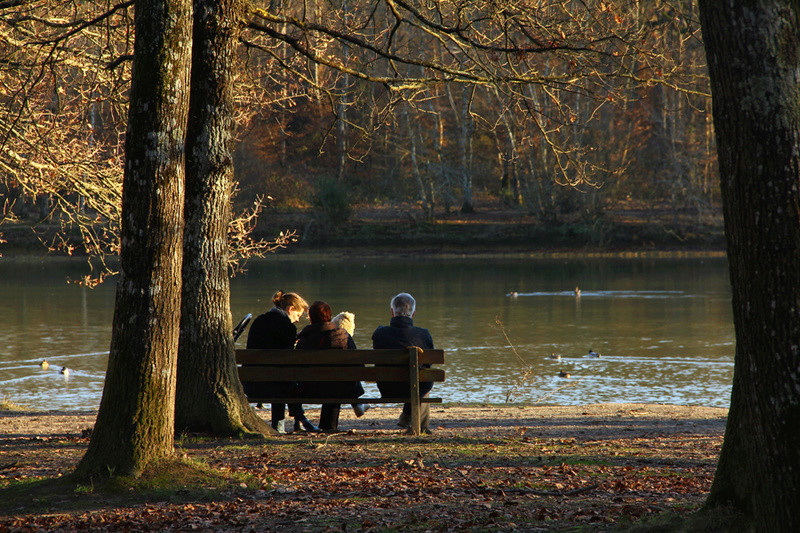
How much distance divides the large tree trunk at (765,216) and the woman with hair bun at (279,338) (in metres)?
5.01

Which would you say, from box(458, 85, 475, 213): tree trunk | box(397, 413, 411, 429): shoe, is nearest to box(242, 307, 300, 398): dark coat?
box(397, 413, 411, 429): shoe

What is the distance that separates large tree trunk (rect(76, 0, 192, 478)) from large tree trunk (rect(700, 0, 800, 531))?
3.19 meters

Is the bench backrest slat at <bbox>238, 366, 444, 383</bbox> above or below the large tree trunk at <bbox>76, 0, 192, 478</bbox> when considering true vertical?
below

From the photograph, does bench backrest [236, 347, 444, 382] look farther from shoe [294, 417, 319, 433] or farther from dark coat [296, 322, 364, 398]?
shoe [294, 417, 319, 433]

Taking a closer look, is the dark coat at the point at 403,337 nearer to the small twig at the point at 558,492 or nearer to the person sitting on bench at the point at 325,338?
the person sitting on bench at the point at 325,338

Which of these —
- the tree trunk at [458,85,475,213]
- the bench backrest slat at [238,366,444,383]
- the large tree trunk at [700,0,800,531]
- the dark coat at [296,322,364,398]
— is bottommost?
the bench backrest slat at [238,366,444,383]

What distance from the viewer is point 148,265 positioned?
524 cm

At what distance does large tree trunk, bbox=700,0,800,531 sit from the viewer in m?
3.45

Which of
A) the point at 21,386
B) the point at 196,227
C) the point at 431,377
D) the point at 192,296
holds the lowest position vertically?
the point at 21,386

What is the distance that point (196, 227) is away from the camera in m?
7.07

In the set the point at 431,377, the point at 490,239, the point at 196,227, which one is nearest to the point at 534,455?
the point at 431,377

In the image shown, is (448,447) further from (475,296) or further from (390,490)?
(475,296)

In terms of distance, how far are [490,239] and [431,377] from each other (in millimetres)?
41192

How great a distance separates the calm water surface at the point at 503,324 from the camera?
47.3ft
